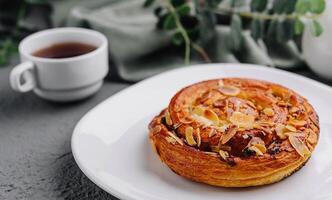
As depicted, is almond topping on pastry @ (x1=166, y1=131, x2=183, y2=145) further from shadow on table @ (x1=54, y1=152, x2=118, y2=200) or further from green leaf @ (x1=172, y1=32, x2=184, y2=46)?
green leaf @ (x1=172, y1=32, x2=184, y2=46)

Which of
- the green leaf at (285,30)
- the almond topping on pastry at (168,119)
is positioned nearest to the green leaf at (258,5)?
the green leaf at (285,30)

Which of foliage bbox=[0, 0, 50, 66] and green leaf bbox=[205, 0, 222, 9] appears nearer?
green leaf bbox=[205, 0, 222, 9]

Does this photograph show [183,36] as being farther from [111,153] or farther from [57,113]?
[111,153]

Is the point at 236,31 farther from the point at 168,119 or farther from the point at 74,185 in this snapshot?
the point at 74,185

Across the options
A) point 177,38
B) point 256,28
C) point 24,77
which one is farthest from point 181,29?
point 24,77

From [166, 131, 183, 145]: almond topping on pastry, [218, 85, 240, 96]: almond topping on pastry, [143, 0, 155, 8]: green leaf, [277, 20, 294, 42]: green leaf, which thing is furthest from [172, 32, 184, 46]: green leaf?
[166, 131, 183, 145]: almond topping on pastry

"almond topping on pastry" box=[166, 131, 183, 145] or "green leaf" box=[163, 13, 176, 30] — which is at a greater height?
"almond topping on pastry" box=[166, 131, 183, 145]
